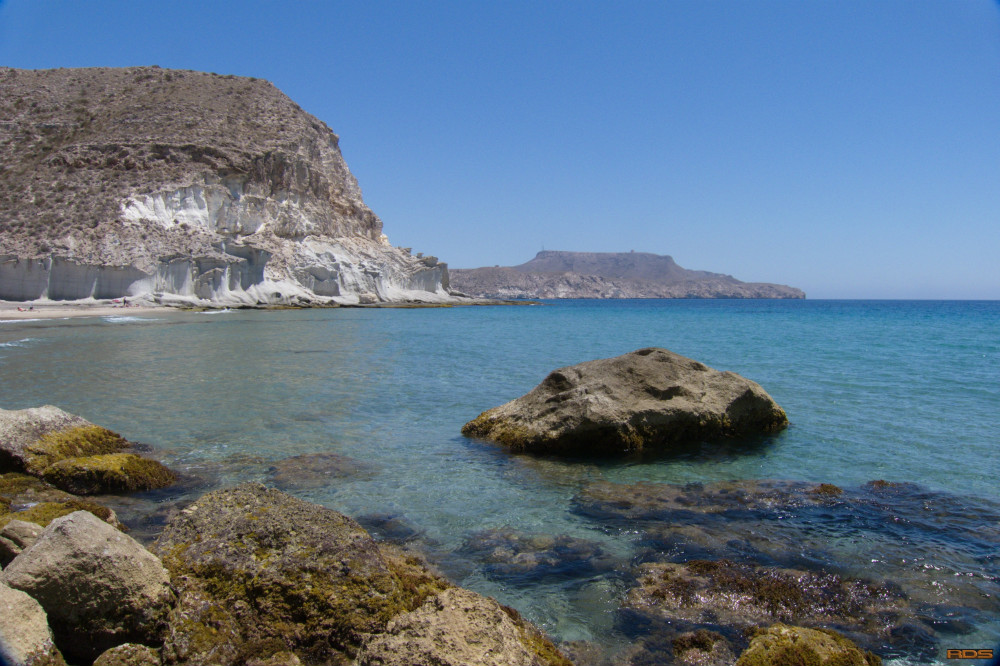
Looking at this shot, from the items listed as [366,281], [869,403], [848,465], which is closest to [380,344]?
[869,403]

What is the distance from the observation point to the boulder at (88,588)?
324cm

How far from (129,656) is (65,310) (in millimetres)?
45692

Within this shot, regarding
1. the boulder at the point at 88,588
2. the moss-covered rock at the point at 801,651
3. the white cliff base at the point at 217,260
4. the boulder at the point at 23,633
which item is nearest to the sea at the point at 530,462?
the moss-covered rock at the point at 801,651

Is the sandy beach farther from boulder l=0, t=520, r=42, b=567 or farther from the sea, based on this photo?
boulder l=0, t=520, r=42, b=567

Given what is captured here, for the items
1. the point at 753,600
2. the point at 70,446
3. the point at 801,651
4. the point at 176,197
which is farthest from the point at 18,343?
the point at 176,197

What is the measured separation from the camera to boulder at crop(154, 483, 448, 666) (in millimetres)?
3479

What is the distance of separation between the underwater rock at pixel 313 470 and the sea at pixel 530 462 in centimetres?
4

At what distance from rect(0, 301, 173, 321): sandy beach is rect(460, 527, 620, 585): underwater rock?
40576 millimetres

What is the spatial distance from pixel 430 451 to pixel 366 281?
199 feet

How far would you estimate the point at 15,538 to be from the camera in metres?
3.92

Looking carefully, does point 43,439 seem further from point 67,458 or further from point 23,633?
point 23,633

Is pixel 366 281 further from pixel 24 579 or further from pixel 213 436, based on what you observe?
pixel 24 579

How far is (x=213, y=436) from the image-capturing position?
31.2 ft

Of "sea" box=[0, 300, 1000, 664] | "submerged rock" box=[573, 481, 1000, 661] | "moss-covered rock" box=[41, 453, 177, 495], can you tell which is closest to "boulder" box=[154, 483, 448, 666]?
"sea" box=[0, 300, 1000, 664]
